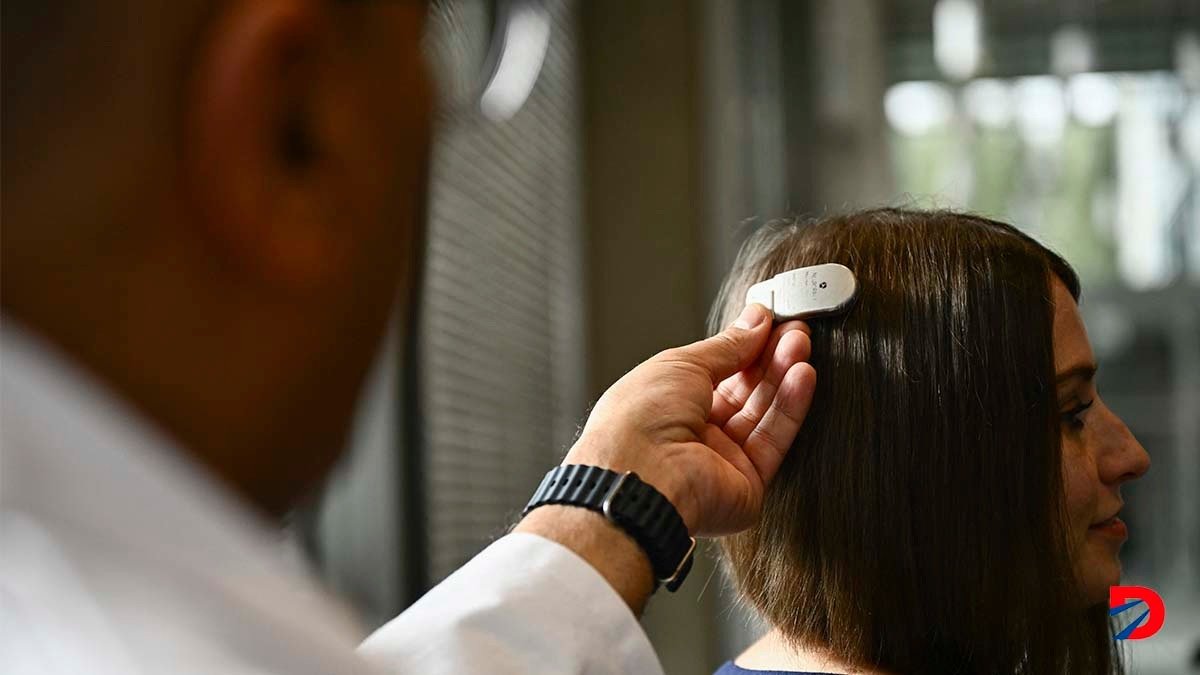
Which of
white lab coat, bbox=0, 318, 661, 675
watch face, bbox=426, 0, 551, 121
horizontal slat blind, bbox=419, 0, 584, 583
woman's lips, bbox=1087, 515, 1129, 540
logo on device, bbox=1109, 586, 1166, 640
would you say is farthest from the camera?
horizontal slat blind, bbox=419, 0, 584, 583

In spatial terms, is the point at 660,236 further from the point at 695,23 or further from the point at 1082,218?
the point at 1082,218

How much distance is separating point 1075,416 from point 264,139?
3.34 feet

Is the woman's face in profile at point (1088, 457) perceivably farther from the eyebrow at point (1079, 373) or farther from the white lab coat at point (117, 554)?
the white lab coat at point (117, 554)

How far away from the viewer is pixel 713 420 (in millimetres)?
1247

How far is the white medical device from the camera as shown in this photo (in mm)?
1216

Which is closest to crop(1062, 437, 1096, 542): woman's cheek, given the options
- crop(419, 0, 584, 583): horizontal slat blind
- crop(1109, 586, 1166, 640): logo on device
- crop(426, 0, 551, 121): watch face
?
crop(1109, 586, 1166, 640): logo on device

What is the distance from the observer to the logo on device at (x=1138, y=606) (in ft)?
4.61

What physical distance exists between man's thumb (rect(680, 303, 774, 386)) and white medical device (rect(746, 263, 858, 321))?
0.01m

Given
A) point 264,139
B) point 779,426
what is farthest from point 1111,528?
point 264,139

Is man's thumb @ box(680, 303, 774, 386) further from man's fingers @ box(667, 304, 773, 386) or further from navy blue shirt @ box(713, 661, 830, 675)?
navy blue shirt @ box(713, 661, 830, 675)

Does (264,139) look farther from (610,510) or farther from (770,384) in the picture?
(770,384)

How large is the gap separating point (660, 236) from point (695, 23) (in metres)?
0.47

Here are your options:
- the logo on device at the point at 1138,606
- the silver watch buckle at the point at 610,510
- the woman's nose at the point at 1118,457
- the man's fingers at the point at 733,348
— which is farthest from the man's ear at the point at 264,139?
the logo on device at the point at 1138,606

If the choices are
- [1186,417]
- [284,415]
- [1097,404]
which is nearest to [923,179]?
[1186,417]
